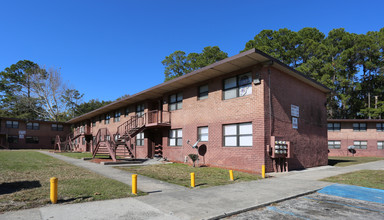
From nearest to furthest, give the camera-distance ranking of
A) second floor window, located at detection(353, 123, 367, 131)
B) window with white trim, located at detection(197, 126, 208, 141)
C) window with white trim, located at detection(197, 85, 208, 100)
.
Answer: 1. window with white trim, located at detection(197, 126, 208, 141)
2. window with white trim, located at detection(197, 85, 208, 100)
3. second floor window, located at detection(353, 123, 367, 131)

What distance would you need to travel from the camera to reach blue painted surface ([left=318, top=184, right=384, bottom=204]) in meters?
8.22

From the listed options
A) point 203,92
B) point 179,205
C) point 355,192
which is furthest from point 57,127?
point 355,192

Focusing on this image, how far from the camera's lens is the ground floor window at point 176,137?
779 inches

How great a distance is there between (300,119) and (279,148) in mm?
4368

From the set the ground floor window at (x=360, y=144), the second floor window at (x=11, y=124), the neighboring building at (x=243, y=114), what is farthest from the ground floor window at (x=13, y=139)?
the ground floor window at (x=360, y=144)

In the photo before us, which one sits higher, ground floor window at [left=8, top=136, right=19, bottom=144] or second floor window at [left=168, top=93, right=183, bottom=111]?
second floor window at [left=168, top=93, right=183, bottom=111]

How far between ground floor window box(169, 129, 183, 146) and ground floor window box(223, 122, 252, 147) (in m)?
4.78

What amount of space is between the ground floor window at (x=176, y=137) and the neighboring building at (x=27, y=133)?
3632 cm

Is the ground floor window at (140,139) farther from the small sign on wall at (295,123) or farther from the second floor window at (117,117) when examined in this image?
the small sign on wall at (295,123)

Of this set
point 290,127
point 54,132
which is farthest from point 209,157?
point 54,132

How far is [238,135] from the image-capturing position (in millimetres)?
15102

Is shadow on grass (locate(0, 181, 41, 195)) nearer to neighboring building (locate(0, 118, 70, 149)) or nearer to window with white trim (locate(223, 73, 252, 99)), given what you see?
window with white trim (locate(223, 73, 252, 99))

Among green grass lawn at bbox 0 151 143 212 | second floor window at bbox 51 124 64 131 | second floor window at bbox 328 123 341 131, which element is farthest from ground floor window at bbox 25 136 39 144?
second floor window at bbox 328 123 341 131

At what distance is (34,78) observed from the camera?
56625 millimetres
